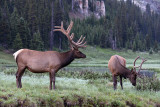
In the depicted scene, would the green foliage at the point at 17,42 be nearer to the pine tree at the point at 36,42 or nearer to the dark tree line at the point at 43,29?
the dark tree line at the point at 43,29

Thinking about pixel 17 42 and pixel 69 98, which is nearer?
pixel 69 98

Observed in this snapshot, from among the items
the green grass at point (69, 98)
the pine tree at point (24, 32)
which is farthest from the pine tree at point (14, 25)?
the green grass at point (69, 98)

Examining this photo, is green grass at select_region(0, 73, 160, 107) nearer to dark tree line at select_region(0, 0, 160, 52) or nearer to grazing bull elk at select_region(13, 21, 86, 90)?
grazing bull elk at select_region(13, 21, 86, 90)

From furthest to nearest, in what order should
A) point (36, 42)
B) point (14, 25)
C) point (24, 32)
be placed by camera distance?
point (14, 25) → point (36, 42) → point (24, 32)

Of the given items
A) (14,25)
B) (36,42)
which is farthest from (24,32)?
(14,25)

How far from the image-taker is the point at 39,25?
60.4 metres

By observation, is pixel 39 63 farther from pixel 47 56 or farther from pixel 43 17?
pixel 43 17

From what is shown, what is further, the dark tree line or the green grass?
the dark tree line

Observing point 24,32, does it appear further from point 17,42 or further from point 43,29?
point 43,29

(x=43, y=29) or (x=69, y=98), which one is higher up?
(x=43, y=29)

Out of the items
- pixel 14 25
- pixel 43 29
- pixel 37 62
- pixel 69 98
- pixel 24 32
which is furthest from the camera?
pixel 43 29

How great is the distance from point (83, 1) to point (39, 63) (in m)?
123

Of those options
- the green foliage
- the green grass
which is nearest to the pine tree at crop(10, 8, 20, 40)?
the green foliage

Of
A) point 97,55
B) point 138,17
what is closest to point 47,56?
point 97,55
